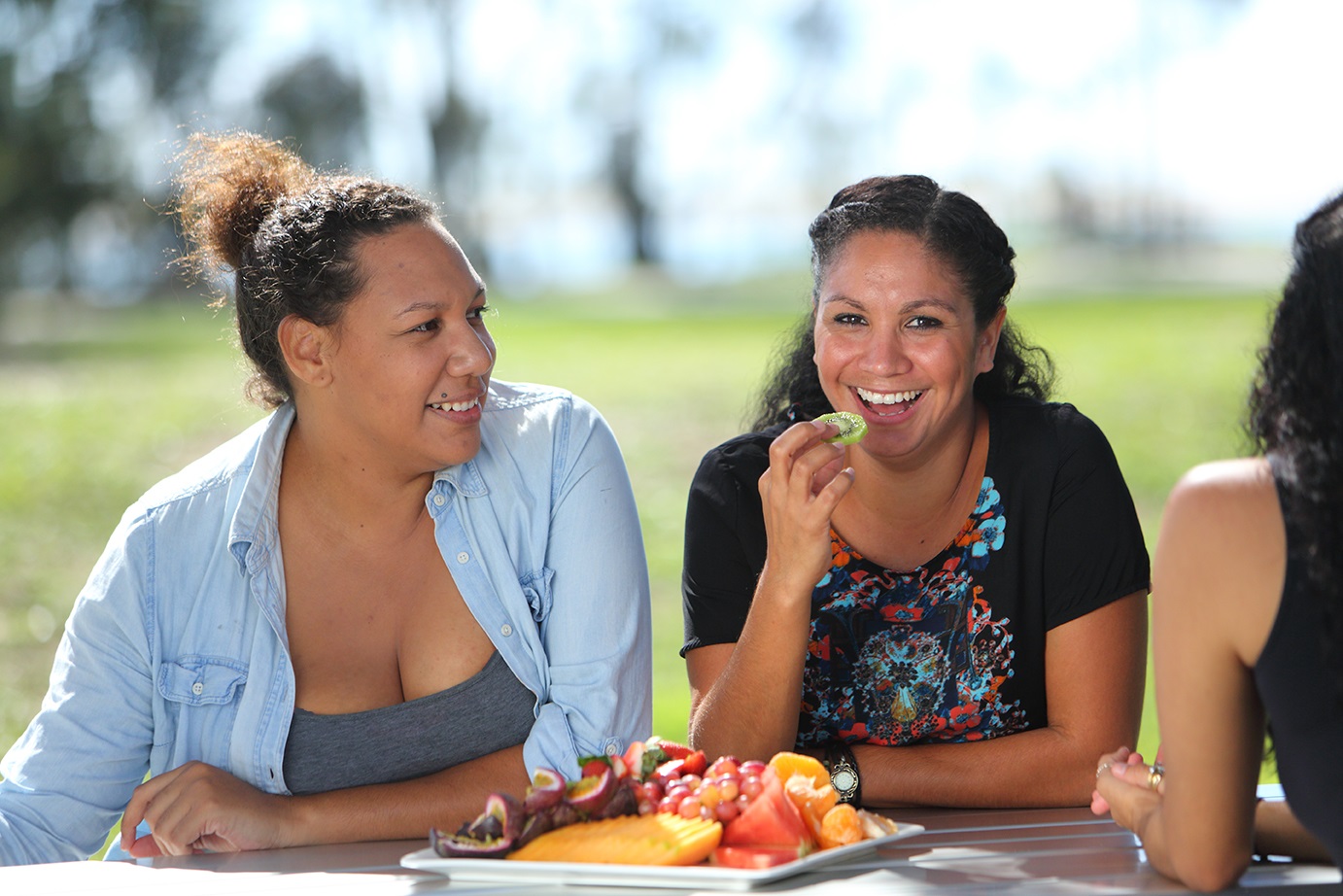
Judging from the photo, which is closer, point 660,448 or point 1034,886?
point 1034,886

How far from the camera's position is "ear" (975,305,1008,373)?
9.00ft

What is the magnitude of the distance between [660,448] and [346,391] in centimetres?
798

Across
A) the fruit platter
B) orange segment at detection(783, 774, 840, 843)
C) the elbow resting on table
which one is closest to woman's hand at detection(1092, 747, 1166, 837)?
the elbow resting on table

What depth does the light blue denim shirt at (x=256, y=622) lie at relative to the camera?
2500 millimetres

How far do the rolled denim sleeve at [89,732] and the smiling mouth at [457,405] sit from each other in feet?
1.97

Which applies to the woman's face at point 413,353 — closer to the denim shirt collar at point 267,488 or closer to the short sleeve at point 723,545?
the denim shirt collar at point 267,488

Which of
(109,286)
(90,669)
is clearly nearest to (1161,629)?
(90,669)

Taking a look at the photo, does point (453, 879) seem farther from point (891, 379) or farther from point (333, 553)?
point (891, 379)

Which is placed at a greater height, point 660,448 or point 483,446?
point 660,448

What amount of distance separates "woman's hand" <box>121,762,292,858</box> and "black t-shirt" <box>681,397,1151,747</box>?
0.87 metres

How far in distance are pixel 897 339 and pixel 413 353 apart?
35.9 inches

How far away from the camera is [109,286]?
61.8ft

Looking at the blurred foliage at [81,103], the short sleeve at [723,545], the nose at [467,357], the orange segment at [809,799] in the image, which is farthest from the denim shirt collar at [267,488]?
the blurred foliage at [81,103]

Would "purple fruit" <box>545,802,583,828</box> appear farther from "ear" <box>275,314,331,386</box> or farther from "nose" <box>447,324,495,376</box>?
"ear" <box>275,314,331,386</box>
